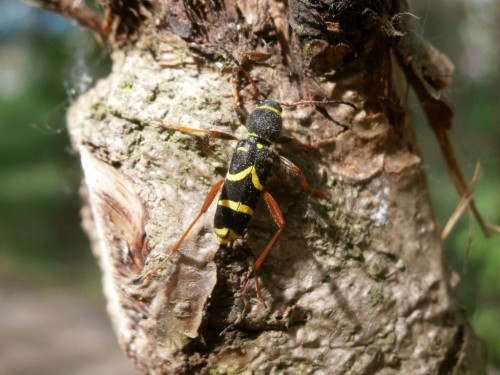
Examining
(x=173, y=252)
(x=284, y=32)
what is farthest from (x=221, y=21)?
(x=173, y=252)

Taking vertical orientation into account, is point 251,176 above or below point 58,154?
below

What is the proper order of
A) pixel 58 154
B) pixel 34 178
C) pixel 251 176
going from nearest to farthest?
pixel 251 176
pixel 58 154
pixel 34 178

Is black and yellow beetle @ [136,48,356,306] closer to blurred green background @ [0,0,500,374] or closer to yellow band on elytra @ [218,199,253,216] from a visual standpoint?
yellow band on elytra @ [218,199,253,216]

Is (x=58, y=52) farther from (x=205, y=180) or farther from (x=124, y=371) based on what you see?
(x=205, y=180)

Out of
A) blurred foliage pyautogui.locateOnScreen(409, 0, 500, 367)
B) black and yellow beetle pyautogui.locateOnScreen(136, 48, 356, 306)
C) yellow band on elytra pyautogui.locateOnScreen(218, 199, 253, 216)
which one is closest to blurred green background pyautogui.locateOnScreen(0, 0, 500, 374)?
blurred foliage pyautogui.locateOnScreen(409, 0, 500, 367)

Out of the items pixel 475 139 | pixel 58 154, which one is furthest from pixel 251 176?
pixel 58 154

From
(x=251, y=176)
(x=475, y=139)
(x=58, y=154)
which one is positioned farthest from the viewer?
(x=58, y=154)

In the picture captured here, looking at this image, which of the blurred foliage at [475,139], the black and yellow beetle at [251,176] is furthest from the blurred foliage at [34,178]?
the black and yellow beetle at [251,176]

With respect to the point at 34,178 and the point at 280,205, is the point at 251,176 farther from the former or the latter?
the point at 34,178
